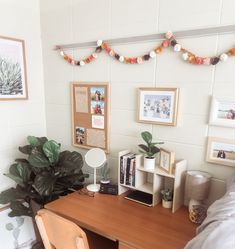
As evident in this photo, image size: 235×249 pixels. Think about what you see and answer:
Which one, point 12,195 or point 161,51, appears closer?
point 161,51

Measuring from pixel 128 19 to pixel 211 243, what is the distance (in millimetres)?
1463

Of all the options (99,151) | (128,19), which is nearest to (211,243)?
(99,151)

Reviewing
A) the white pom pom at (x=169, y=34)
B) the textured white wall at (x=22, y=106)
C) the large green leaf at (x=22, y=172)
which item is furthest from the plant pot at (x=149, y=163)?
the textured white wall at (x=22, y=106)

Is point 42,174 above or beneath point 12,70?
beneath

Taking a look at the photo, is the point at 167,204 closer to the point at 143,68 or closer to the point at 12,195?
the point at 143,68

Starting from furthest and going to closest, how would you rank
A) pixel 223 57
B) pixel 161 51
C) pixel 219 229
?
1. pixel 161 51
2. pixel 223 57
3. pixel 219 229

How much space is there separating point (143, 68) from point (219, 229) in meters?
1.13

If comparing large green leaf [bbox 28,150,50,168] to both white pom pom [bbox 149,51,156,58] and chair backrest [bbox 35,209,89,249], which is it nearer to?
chair backrest [bbox 35,209,89,249]

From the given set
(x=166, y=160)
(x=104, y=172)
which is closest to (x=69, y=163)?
(x=104, y=172)

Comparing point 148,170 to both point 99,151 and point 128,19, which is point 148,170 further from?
point 128,19

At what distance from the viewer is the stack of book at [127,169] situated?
5.27ft

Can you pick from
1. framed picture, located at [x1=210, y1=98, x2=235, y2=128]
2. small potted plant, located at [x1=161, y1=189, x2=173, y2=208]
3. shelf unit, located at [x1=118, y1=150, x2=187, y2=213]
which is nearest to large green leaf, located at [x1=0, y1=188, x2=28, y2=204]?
shelf unit, located at [x1=118, y1=150, x2=187, y2=213]

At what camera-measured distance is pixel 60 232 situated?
1188mm

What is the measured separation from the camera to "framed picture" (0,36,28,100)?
194 cm
